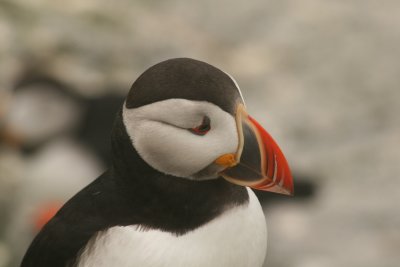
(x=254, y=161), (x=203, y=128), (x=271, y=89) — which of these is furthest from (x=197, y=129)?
(x=271, y=89)

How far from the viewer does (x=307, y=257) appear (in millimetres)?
4680

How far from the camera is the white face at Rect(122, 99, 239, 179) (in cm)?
233

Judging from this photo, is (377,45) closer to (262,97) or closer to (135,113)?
(262,97)

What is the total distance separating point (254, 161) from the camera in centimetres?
241

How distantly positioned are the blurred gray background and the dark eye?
2381 mm

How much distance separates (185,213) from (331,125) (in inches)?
138

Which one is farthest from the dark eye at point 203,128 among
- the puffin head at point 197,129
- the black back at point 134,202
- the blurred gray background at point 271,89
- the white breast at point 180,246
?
the blurred gray background at point 271,89

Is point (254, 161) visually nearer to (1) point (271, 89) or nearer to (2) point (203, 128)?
(2) point (203, 128)

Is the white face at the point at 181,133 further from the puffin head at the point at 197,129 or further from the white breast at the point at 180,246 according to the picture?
the white breast at the point at 180,246

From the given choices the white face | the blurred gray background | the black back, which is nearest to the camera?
the white face

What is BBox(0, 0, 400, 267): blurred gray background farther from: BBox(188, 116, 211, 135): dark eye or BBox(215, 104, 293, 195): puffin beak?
BBox(188, 116, 211, 135): dark eye

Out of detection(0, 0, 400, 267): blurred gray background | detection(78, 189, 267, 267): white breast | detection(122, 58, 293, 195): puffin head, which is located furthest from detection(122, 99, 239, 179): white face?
detection(0, 0, 400, 267): blurred gray background

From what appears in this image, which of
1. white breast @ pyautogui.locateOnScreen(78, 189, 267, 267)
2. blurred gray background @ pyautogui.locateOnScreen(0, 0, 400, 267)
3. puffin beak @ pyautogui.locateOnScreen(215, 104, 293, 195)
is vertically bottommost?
blurred gray background @ pyautogui.locateOnScreen(0, 0, 400, 267)

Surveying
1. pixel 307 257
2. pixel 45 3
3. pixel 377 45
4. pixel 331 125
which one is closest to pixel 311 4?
pixel 377 45
